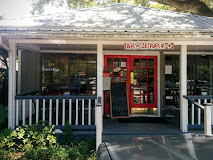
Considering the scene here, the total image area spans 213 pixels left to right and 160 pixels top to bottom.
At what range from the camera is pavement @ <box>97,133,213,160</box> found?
7.24ft

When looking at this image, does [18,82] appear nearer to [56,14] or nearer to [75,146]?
[56,14]

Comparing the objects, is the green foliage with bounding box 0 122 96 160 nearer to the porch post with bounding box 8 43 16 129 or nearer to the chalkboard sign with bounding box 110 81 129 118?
the porch post with bounding box 8 43 16 129

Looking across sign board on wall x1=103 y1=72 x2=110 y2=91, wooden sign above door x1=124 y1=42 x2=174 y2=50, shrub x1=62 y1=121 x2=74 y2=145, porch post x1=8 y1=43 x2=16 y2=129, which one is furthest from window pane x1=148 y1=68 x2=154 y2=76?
porch post x1=8 y1=43 x2=16 y2=129

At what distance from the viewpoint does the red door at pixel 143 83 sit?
8.79 m

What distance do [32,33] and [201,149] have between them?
14.9 feet

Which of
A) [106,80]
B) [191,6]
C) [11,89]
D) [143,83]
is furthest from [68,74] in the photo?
[191,6]

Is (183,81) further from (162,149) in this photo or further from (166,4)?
(166,4)

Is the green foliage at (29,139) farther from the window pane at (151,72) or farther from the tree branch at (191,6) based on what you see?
the tree branch at (191,6)

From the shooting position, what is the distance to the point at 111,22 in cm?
629

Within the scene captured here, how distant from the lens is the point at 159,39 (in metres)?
6.04

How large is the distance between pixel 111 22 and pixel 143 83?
3.35 meters

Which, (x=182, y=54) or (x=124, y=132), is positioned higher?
(x=182, y=54)

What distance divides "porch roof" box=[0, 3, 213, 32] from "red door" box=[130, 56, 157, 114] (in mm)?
1945

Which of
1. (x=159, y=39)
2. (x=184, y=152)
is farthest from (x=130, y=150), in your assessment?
(x=159, y=39)
